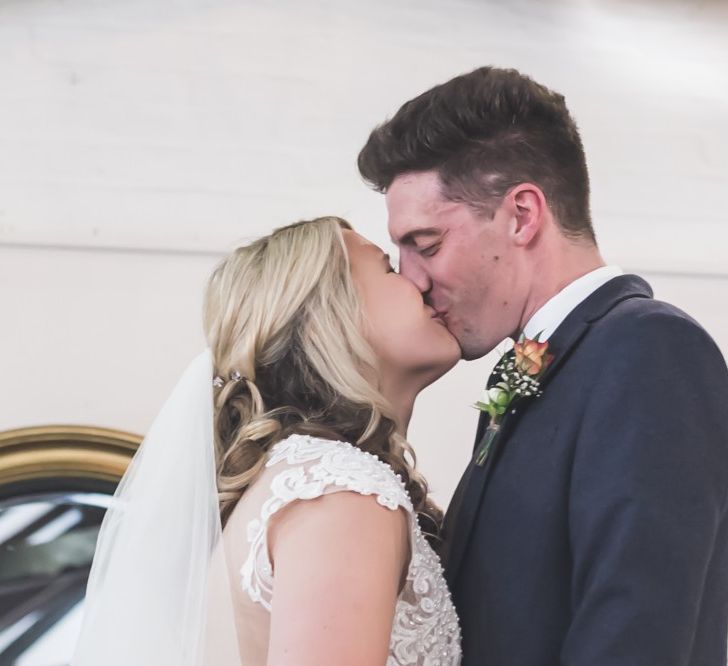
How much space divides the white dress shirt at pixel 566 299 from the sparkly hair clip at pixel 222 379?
0.49 meters

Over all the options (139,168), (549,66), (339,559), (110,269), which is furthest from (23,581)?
(549,66)

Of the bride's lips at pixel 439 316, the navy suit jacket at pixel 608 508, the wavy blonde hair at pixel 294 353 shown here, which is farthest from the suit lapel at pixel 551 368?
the bride's lips at pixel 439 316

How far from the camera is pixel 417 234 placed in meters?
1.82

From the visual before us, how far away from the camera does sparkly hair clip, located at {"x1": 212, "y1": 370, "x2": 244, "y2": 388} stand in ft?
5.65

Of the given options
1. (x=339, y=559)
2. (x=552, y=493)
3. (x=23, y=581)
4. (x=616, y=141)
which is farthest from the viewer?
(x=616, y=141)

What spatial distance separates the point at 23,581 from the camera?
2.40 meters

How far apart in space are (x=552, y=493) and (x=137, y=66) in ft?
6.05

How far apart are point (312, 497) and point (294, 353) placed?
1.13 ft

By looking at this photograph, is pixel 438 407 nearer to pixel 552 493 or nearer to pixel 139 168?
pixel 139 168

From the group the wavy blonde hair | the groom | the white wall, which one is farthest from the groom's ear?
the white wall

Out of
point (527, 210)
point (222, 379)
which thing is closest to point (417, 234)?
point (527, 210)

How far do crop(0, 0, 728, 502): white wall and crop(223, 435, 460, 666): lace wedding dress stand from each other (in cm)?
114

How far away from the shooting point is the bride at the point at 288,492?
1.36 metres

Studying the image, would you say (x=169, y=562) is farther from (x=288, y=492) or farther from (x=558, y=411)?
(x=558, y=411)
